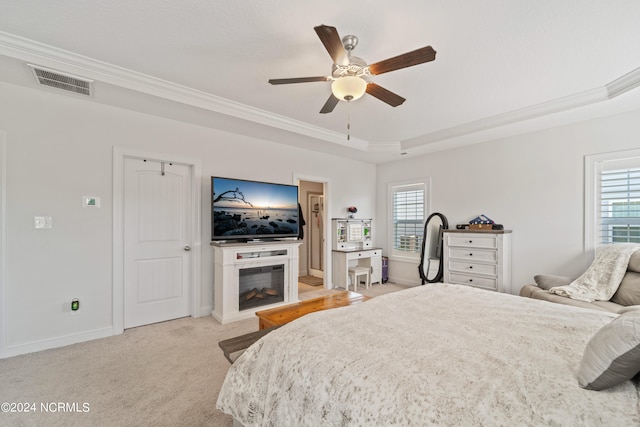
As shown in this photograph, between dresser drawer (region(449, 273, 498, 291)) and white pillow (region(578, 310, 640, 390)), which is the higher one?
white pillow (region(578, 310, 640, 390))

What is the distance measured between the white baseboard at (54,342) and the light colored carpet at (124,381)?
0.08 m

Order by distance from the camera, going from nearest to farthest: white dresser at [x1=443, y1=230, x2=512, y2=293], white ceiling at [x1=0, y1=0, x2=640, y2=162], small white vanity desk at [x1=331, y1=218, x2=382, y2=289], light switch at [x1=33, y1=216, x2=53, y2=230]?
white ceiling at [x1=0, y1=0, x2=640, y2=162], light switch at [x1=33, y1=216, x2=53, y2=230], white dresser at [x1=443, y1=230, x2=512, y2=293], small white vanity desk at [x1=331, y1=218, x2=382, y2=289]

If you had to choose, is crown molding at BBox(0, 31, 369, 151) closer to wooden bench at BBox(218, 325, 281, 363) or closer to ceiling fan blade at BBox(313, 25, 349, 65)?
ceiling fan blade at BBox(313, 25, 349, 65)

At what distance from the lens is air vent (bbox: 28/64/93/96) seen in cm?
237

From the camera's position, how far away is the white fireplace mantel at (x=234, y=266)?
11.3ft

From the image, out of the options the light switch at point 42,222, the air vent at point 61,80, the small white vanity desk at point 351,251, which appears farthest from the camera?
the small white vanity desk at point 351,251

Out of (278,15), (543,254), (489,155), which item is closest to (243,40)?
(278,15)

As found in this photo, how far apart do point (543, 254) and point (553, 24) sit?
2.98 meters

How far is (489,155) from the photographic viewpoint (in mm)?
4332

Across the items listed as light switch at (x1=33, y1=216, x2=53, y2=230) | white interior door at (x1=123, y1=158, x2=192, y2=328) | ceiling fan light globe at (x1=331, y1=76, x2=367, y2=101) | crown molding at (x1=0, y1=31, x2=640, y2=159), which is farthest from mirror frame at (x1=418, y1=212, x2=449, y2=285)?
light switch at (x1=33, y1=216, x2=53, y2=230)

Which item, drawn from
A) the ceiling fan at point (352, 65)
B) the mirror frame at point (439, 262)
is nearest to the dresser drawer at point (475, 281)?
the mirror frame at point (439, 262)

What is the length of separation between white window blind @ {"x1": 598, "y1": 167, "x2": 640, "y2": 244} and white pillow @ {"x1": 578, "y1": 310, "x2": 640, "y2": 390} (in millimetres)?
3414

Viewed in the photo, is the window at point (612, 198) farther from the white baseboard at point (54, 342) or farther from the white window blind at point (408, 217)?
the white baseboard at point (54, 342)


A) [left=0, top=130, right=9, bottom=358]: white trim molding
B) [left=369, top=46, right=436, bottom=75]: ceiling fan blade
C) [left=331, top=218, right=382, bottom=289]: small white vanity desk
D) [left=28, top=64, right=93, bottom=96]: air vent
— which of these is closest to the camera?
[left=369, top=46, right=436, bottom=75]: ceiling fan blade
